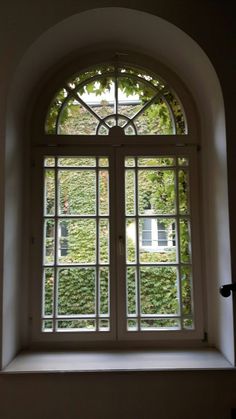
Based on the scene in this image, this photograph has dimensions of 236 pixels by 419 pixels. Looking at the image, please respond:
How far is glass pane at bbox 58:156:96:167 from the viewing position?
88.3 inches

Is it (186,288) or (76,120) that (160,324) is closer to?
(186,288)

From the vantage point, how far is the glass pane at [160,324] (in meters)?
2.14

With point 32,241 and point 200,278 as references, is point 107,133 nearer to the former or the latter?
point 32,241

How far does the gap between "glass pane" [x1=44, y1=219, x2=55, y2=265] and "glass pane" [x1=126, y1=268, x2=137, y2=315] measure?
0.50 m

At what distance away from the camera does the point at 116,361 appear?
186 centimetres

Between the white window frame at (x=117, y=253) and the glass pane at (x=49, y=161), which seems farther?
the glass pane at (x=49, y=161)

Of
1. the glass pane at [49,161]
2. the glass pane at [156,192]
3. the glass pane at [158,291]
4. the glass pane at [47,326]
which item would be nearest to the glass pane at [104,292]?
the glass pane at [158,291]

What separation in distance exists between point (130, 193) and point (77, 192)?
347 mm

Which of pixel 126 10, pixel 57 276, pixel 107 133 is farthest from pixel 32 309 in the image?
pixel 126 10

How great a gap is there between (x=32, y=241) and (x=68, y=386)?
0.87 meters

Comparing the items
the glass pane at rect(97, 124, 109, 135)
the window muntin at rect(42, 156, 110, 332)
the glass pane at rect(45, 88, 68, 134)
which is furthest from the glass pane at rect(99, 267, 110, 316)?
the glass pane at rect(45, 88, 68, 134)

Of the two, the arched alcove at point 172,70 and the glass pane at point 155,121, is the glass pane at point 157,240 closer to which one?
the arched alcove at point 172,70

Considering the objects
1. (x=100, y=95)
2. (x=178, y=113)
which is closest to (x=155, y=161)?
(x=178, y=113)

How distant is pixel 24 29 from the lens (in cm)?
190
